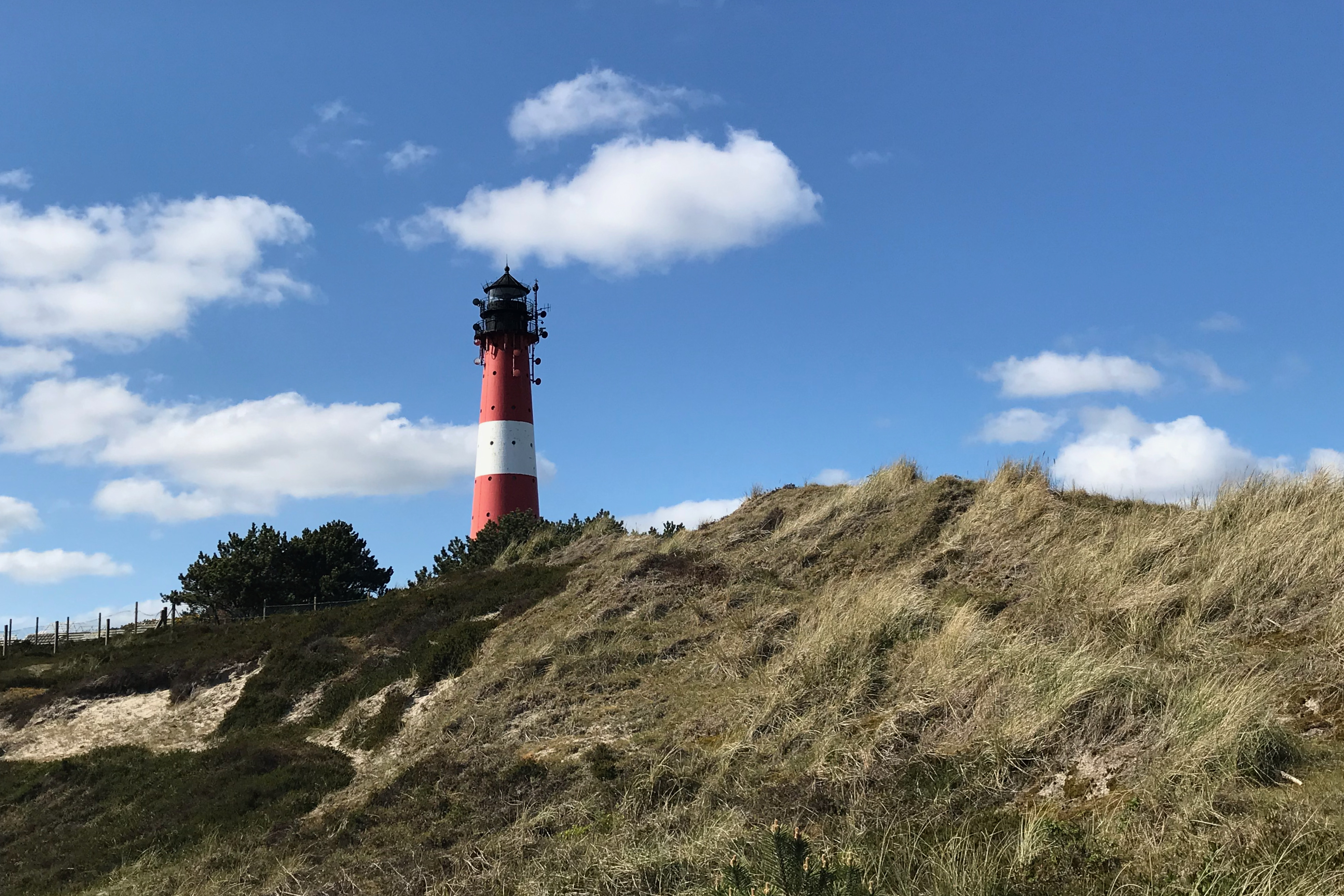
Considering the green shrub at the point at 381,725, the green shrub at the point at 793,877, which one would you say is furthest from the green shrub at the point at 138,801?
the green shrub at the point at 793,877

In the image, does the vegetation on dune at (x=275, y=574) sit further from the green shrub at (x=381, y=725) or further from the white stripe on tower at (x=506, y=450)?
the green shrub at (x=381, y=725)

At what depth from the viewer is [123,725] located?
81.6ft

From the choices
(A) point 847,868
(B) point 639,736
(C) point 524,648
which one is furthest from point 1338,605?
(C) point 524,648

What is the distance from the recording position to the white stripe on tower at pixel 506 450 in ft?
139

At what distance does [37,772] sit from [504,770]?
48.3ft

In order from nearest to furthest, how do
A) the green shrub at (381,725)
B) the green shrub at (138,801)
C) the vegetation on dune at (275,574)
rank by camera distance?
the green shrub at (138,801) < the green shrub at (381,725) < the vegetation on dune at (275,574)

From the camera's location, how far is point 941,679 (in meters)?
11.7

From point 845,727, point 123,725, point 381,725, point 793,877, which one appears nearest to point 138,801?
point 381,725

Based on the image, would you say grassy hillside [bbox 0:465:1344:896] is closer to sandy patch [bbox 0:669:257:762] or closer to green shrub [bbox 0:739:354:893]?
green shrub [bbox 0:739:354:893]

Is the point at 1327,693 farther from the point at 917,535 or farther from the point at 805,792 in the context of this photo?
the point at 917,535

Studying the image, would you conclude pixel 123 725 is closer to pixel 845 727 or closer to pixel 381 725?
pixel 381 725

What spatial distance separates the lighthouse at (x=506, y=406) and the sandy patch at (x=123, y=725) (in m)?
16.9

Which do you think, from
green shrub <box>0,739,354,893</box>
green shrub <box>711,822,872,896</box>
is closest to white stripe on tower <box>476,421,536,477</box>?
green shrub <box>0,739,354,893</box>

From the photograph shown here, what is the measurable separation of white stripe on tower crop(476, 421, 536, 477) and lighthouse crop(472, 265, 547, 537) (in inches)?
0.9
